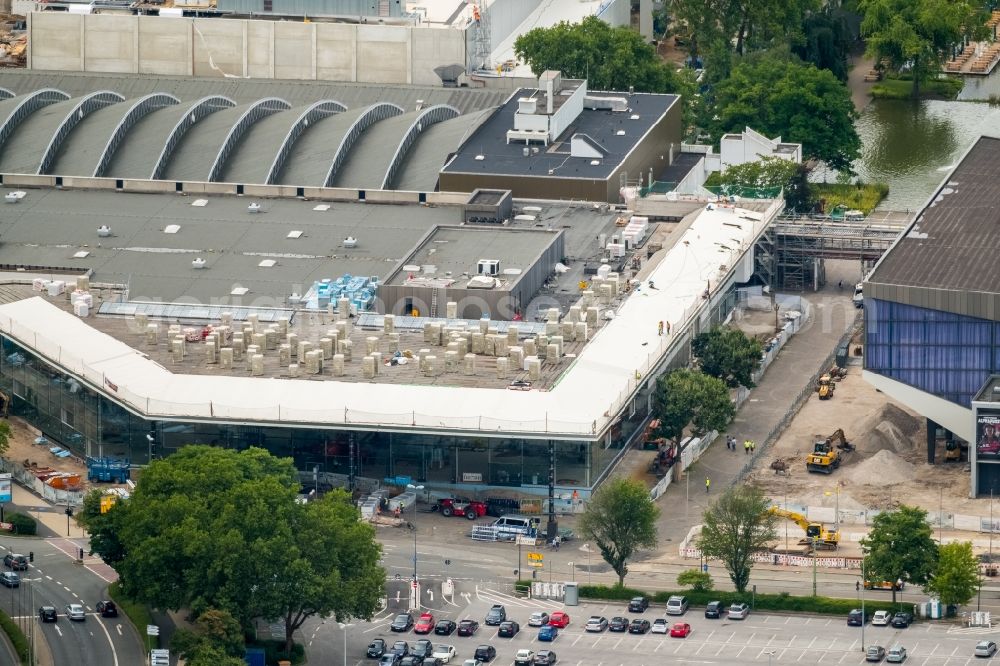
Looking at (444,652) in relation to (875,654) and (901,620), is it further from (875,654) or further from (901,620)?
(901,620)

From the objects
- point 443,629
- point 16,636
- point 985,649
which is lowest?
point 443,629

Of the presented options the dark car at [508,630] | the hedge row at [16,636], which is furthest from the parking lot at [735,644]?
the hedge row at [16,636]

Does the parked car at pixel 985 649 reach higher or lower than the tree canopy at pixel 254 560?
lower

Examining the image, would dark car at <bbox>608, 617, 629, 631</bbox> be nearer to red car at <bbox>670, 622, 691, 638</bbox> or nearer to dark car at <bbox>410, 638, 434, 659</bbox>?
red car at <bbox>670, 622, 691, 638</bbox>

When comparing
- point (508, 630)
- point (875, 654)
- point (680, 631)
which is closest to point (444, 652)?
point (508, 630)

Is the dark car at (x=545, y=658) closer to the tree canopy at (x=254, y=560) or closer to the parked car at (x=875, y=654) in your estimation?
the tree canopy at (x=254, y=560)

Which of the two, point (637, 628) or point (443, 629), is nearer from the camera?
point (637, 628)

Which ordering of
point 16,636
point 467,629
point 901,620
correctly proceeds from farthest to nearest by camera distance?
point 467,629 < point 901,620 < point 16,636
